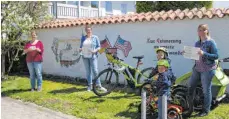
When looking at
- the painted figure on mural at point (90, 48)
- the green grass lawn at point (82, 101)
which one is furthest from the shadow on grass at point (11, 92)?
the painted figure on mural at point (90, 48)

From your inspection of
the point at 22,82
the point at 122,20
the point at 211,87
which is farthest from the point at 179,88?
the point at 22,82

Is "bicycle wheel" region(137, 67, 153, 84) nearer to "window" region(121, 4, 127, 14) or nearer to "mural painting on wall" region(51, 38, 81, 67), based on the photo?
"mural painting on wall" region(51, 38, 81, 67)

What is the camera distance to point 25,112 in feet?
26.6

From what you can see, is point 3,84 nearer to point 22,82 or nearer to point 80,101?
point 22,82

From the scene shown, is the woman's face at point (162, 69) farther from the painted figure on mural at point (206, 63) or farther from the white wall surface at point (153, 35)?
the white wall surface at point (153, 35)

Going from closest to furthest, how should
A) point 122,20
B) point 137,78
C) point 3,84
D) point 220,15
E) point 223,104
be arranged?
1. point 223,104
2. point 220,15
3. point 137,78
4. point 122,20
5. point 3,84

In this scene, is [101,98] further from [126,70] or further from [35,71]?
[35,71]

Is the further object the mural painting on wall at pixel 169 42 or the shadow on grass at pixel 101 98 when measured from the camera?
the mural painting on wall at pixel 169 42

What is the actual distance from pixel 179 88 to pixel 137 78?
7.52 ft

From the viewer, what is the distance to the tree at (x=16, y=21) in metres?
12.3

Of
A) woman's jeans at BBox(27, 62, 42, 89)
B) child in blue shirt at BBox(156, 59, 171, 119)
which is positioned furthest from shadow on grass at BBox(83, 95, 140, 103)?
child in blue shirt at BBox(156, 59, 171, 119)

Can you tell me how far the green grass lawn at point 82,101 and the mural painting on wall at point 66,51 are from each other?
184 centimetres

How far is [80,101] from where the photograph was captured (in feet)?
29.0

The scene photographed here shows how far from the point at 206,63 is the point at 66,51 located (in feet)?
23.7
